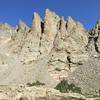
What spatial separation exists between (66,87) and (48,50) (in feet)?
79.9

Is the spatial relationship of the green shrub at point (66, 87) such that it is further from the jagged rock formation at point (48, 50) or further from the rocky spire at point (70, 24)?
the rocky spire at point (70, 24)

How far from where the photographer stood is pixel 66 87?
12138 cm

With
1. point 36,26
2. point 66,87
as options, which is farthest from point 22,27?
point 66,87

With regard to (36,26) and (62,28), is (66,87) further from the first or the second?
(36,26)

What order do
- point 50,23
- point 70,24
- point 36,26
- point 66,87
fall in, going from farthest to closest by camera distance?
1. point 70,24
2. point 36,26
3. point 50,23
4. point 66,87

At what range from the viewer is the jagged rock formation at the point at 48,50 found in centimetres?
12812

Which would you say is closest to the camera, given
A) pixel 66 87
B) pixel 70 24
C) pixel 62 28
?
pixel 66 87

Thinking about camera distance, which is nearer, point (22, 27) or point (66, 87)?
point (66, 87)

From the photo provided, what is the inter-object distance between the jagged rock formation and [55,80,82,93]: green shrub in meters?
2.15

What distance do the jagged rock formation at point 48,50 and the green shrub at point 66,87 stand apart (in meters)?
2.15

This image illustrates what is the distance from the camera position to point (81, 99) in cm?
9131

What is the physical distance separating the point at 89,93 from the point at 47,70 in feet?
68.8

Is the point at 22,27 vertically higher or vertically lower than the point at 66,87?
higher

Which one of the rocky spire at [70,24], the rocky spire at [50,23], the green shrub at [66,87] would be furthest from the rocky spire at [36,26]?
the green shrub at [66,87]
